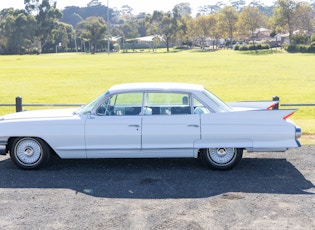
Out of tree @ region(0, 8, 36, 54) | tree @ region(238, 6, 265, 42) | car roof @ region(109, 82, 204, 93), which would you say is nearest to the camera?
car roof @ region(109, 82, 204, 93)

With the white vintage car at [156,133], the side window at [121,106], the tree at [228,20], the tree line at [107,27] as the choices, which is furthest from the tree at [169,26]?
the white vintage car at [156,133]

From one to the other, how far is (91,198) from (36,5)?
141 meters

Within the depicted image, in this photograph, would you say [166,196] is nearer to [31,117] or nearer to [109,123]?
[109,123]

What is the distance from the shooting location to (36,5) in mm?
138000

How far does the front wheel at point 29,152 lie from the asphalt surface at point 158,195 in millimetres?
153

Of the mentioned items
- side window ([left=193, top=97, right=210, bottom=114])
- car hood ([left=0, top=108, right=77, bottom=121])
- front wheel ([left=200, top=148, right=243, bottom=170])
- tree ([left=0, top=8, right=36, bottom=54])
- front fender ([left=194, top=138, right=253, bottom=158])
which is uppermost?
tree ([left=0, top=8, right=36, bottom=54])

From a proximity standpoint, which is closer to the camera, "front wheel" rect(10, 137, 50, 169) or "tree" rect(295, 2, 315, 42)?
"front wheel" rect(10, 137, 50, 169)

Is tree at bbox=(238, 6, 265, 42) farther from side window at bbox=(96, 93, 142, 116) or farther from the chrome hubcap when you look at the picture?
the chrome hubcap

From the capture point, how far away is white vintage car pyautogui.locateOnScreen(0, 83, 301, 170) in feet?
24.5

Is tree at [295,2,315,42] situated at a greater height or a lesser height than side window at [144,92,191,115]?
greater

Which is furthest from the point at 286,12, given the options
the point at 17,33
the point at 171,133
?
the point at 171,133

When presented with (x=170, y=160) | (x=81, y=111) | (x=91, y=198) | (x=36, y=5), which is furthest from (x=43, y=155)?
(x=36, y=5)

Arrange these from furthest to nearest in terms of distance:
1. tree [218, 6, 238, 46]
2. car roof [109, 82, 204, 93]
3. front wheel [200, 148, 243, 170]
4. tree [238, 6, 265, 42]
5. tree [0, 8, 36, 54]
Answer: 1. tree [0, 8, 36, 54]
2. tree [218, 6, 238, 46]
3. tree [238, 6, 265, 42]
4. car roof [109, 82, 204, 93]
5. front wheel [200, 148, 243, 170]

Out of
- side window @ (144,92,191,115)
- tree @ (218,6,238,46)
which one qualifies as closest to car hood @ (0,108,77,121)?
side window @ (144,92,191,115)
